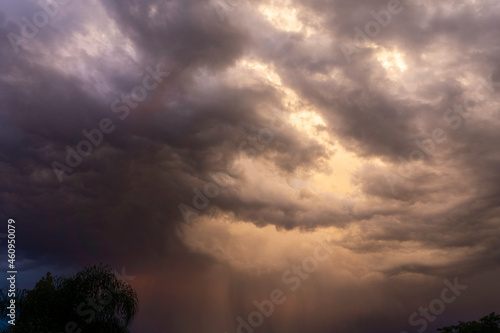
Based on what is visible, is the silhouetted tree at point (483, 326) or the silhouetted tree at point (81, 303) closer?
the silhouetted tree at point (81, 303)

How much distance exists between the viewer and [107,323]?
3073 cm

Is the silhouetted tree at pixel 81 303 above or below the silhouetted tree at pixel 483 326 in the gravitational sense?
above

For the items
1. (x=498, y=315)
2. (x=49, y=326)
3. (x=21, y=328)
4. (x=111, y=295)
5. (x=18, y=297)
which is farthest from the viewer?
(x=498, y=315)

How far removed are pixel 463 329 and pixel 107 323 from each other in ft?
110

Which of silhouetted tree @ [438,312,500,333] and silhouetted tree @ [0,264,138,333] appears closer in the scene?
silhouetted tree @ [0,264,138,333]

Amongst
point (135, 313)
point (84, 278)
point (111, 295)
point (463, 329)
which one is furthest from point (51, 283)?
point (463, 329)

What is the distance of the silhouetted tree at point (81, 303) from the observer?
28891 mm

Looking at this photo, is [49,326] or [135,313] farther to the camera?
[135,313]

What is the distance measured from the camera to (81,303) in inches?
1188

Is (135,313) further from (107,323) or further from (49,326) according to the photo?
(49,326)

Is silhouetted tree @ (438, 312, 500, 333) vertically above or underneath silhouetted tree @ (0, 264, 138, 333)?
underneath

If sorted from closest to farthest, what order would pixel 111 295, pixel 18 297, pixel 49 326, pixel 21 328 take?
1. pixel 21 328
2. pixel 49 326
3. pixel 18 297
4. pixel 111 295

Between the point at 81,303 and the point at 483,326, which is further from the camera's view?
the point at 483,326

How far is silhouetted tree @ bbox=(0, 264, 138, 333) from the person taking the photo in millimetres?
28891
